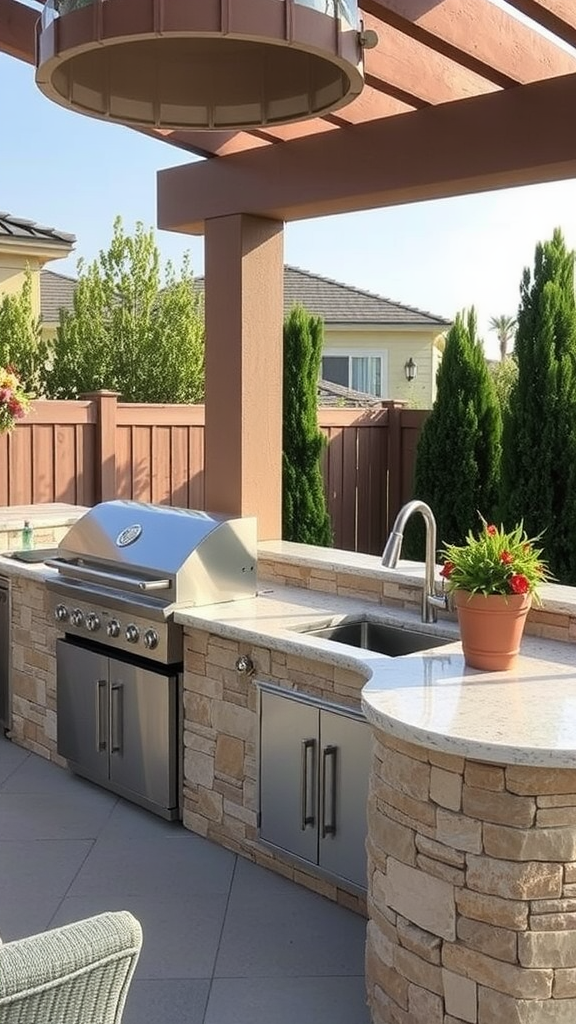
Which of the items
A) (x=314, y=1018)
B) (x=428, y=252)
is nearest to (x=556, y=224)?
(x=314, y=1018)

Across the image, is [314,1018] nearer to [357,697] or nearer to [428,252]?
[357,697]

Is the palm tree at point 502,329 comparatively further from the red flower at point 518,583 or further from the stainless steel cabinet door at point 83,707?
the red flower at point 518,583

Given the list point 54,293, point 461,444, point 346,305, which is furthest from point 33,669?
point 346,305

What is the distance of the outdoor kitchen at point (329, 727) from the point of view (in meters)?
2.60

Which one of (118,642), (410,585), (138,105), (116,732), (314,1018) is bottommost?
(314,1018)

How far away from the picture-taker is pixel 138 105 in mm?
2768

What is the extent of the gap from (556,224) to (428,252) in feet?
43.1

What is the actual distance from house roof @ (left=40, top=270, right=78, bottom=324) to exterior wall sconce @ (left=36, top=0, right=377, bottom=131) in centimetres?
1226

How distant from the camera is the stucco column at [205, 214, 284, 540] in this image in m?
5.22

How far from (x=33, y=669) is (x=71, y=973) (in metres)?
3.62

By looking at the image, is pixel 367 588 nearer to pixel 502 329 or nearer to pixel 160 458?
pixel 160 458

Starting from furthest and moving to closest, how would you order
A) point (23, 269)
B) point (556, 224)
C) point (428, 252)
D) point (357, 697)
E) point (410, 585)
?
point (428, 252) < point (23, 269) < point (556, 224) < point (410, 585) < point (357, 697)

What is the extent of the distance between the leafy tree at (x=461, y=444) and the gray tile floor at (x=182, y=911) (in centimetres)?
432

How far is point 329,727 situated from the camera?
3.64 metres
